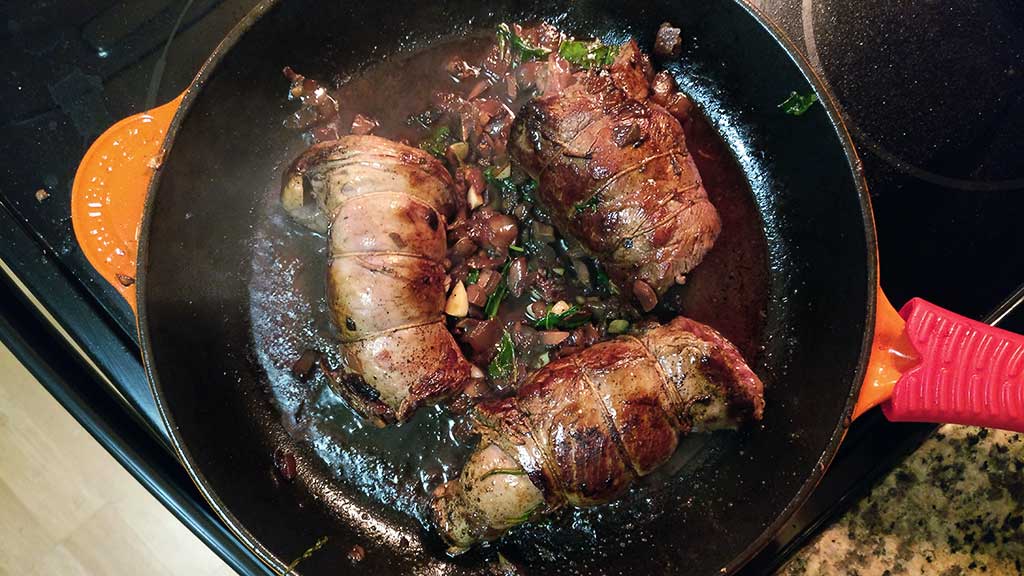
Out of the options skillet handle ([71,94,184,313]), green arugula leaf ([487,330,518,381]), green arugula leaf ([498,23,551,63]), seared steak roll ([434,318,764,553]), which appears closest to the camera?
seared steak roll ([434,318,764,553])

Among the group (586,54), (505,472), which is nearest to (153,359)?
(505,472)

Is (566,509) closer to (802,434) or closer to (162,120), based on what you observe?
(802,434)

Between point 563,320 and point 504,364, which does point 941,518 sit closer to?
point 563,320

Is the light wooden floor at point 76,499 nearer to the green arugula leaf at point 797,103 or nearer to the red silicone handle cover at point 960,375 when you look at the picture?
the red silicone handle cover at point 960,375

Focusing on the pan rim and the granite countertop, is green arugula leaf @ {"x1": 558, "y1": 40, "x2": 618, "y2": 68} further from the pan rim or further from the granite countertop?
the granite countertop

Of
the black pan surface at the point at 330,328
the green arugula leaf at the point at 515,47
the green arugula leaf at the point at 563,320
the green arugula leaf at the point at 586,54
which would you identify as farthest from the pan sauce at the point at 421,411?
the green arugula leaf at the point at 586,54

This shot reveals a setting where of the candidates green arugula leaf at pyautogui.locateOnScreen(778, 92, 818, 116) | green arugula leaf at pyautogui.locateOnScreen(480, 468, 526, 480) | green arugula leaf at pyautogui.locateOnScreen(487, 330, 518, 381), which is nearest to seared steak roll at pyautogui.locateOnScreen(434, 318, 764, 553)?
green arugula leaf at pyautogui.locateOnScreen(480, 468, 526, 480)
